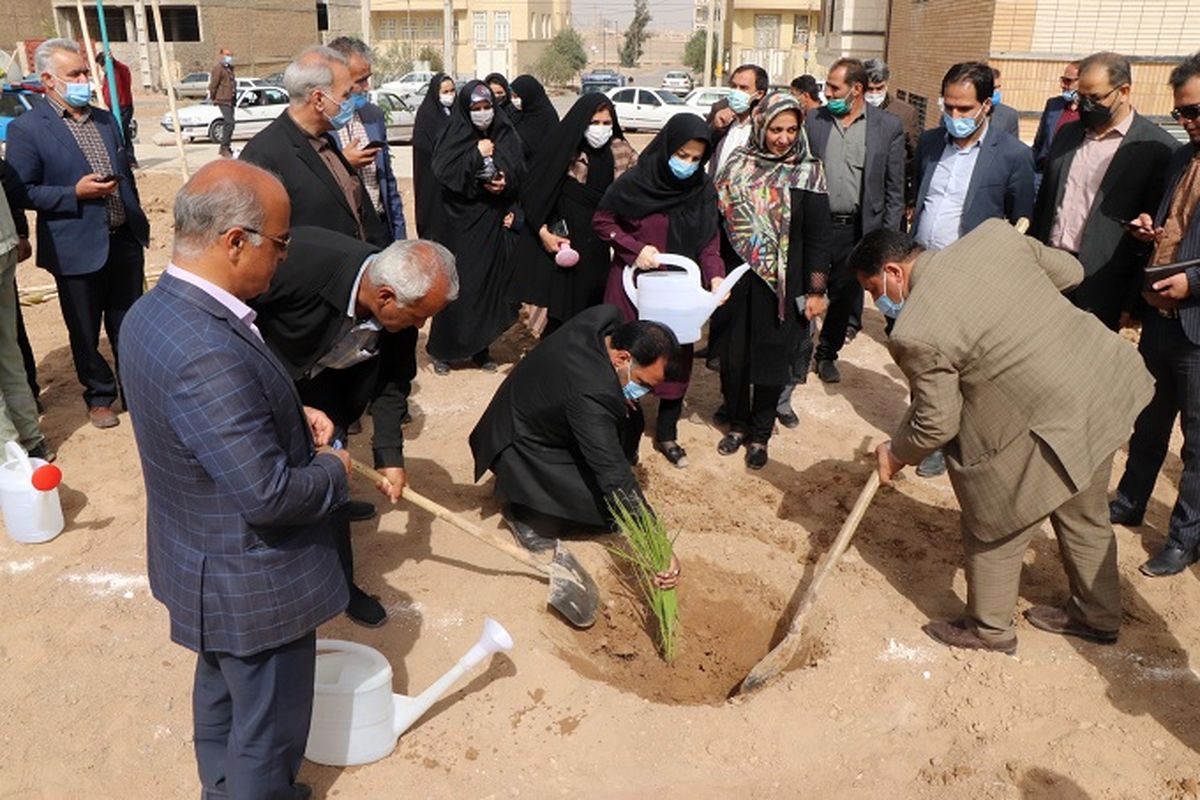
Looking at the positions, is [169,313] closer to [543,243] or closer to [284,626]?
[284,626]

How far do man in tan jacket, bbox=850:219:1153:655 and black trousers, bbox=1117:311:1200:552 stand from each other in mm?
708

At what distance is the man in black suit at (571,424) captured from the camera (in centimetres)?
348

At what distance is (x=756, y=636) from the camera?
3.68 m

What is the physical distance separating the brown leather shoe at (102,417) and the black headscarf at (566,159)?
2.51m

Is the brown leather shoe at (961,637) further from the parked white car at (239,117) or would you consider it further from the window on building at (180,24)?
the window on building at (180,24)

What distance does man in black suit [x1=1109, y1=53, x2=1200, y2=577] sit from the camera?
343 cm

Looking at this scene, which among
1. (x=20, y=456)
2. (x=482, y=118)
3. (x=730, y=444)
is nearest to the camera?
(x=20, y=456)

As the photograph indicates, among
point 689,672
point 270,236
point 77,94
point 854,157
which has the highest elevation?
point 77,94

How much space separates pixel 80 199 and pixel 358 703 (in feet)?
10.5

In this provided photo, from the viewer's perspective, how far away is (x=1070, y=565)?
3264 millimetres

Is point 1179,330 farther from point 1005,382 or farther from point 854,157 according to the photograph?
point 854,157

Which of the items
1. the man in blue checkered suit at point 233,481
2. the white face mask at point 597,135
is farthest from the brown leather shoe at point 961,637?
the white face mask at point 597,135

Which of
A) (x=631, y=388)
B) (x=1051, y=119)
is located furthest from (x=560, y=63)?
(x=631, y=388)

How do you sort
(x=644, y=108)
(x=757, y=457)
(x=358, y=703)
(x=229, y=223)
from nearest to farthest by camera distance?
(x=229, y=223) → (x=358, y=703) → (x=757, y=457) → (x=644, y=108)
